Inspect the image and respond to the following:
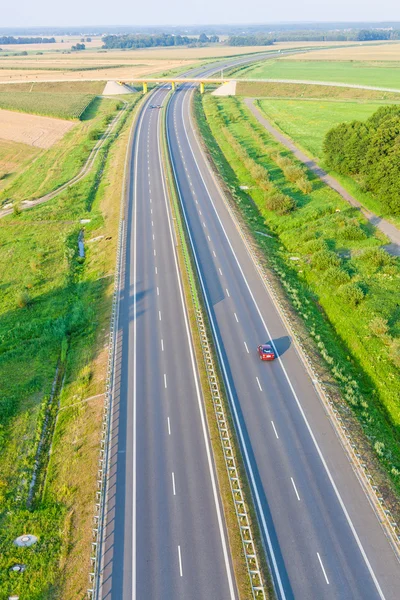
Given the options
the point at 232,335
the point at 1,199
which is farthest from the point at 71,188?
the point at 232,335

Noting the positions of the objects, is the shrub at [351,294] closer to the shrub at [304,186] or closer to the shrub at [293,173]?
the shrub at [304,186]

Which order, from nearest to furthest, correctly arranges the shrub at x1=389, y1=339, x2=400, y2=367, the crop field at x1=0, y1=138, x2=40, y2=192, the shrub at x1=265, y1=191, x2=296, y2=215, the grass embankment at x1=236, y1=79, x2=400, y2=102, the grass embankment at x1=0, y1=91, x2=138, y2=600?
the grass embankment at x1=0, y1=91, x2=138, y2=600 < the shrub at x1=389, y1=339, x2=400, y2=367 < the shrub at x1=265, y1=191, x2=296, y2=215 < the crop field at x1=0, y1=138, x2=40, y2=192 < the grass embankment at x1=236, y1=79, x2=400, y2=102

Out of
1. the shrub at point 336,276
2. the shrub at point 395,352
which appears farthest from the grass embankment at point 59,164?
the shrub at point 395,352

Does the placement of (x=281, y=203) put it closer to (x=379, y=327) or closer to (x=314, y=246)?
(x=314, y=246)

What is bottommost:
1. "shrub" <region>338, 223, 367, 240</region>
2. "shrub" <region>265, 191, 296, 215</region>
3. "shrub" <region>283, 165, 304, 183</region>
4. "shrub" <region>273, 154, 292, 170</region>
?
"shrub" <region>338, 223, 367, 240</region>

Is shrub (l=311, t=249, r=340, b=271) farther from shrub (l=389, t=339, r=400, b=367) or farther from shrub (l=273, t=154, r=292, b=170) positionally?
shrub (l=273, t=154, r=292, b=170)

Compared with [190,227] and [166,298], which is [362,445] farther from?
[190,227]

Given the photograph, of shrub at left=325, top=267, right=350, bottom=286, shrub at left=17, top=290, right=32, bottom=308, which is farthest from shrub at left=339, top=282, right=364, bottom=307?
shrub at left=17, top=290, right=32, bottom=308
